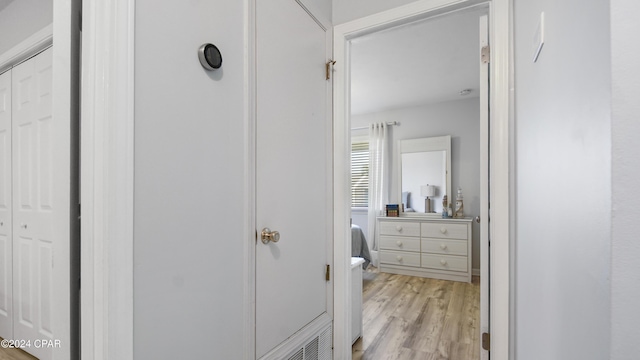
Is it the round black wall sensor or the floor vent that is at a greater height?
the round black wall sensor

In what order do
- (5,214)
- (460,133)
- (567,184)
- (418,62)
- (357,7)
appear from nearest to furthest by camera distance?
(567,184) → (357,7) → (5,214) → (418,62) → (460,133)

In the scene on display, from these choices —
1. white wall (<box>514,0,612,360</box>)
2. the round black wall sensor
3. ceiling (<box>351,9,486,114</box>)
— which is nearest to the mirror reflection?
ceiling (<box>351,9,486,114</box>)

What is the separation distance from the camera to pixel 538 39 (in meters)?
0.91

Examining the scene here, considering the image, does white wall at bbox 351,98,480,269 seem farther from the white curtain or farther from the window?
the window

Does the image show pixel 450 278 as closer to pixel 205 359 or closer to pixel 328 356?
pixel 328 356

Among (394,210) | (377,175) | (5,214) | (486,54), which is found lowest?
(394,210)

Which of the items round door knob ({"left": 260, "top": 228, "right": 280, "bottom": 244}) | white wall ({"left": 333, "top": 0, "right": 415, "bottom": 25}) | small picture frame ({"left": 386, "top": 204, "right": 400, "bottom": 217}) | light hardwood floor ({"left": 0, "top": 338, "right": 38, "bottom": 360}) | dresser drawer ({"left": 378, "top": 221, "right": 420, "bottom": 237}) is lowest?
light hardwood floor ({"left": 0, "top": 338, "right": 38, "bottom": 360})

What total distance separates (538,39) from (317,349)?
1.72 m

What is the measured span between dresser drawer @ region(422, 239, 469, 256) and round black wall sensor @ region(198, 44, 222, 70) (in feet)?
12.3

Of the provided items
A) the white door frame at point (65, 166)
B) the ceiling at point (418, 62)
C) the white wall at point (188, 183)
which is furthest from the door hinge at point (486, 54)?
the white door frame at point (65, 166)

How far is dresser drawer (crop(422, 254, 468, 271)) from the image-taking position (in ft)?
12.5

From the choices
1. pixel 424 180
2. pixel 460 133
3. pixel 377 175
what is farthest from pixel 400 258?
pixel 460 133

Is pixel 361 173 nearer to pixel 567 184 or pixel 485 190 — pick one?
pixel 485 190

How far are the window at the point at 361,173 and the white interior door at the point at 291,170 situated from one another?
344cm
